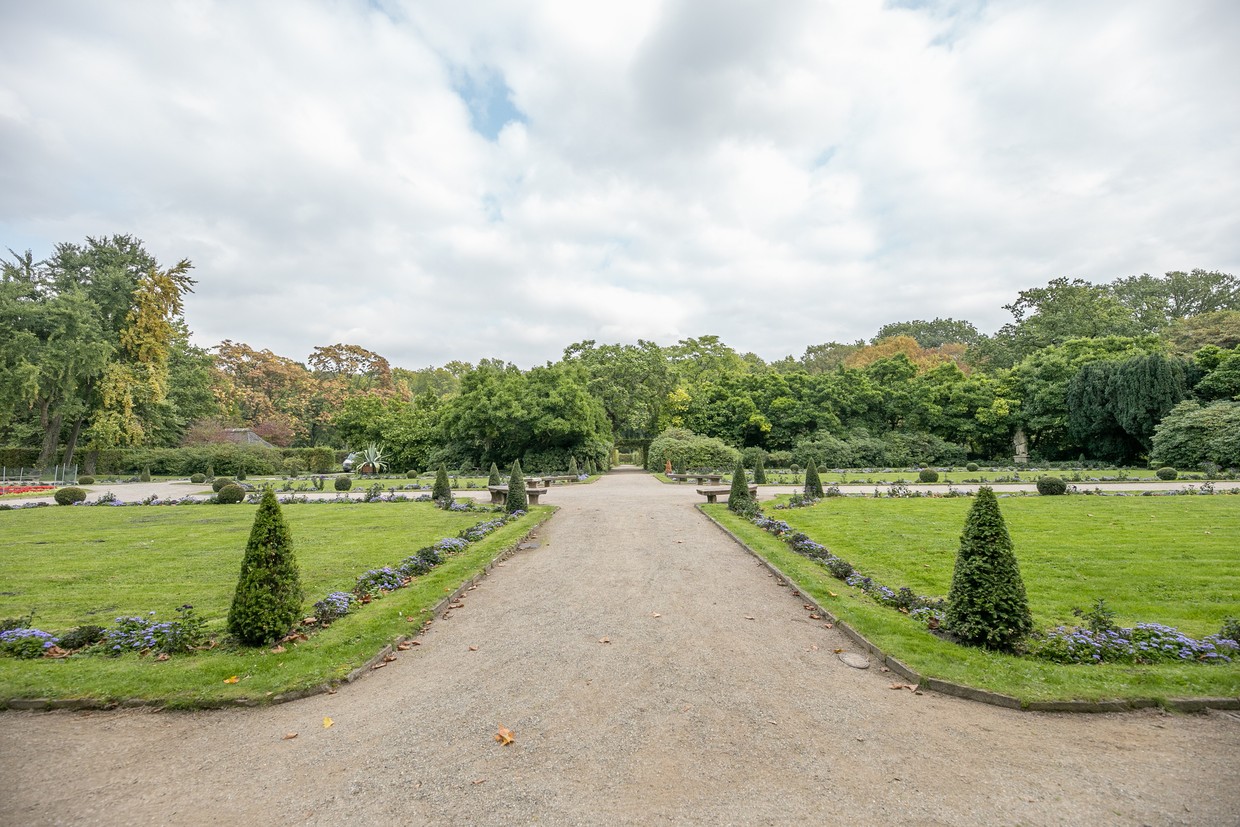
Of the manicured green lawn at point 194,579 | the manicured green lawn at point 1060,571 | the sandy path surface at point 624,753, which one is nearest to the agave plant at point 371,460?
the manicured green lawn at point 194,579

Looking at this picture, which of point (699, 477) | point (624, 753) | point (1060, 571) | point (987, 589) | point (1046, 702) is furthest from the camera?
point (699, 477)

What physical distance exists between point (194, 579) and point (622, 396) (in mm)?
34011

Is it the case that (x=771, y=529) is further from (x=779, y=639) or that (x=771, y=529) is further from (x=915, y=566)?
(x=779, y=639)

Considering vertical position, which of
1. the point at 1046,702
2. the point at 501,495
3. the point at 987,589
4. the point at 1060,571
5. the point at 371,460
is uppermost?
the point at 371,460

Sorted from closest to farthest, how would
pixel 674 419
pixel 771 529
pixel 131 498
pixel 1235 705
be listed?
pixel 1235 705 → pixel 771 529 → pixel 131 498 → pixel 674 419

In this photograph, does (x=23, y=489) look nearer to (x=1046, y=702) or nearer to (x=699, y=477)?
(x=699, y=477)

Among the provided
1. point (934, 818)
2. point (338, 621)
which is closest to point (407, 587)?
point (338, 621)

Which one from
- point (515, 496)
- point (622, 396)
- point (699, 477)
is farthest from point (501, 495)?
point (622, 396)

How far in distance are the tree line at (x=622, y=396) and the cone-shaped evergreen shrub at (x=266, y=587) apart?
22498mm

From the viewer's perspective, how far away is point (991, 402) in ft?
124

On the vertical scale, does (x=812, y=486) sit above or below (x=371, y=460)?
below

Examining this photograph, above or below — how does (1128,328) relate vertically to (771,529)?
above

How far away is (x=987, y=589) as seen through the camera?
534cm

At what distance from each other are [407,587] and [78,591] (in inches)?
173
